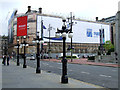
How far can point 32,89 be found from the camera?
8.16 meters

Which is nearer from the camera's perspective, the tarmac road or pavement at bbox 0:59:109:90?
pavement at bbox 0:59:109:90

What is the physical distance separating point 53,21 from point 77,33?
1414 centimetres

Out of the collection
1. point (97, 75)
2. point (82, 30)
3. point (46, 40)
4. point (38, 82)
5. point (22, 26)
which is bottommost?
point (97, 75)

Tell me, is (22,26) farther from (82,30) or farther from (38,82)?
(82,30)

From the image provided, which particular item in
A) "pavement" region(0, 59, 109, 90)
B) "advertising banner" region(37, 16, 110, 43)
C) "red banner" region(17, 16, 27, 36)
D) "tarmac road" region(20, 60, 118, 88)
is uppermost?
"advertising banner" region(37, 16, 110, 43)

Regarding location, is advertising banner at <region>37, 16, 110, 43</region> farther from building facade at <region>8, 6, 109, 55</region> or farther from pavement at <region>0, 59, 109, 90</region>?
pavement at <region>0, 59, 109, 90</region>

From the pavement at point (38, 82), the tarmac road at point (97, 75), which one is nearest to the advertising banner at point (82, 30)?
the tarmac road at point (97, 75)

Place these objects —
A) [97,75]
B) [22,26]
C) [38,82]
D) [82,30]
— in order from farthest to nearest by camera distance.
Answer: [82,30]
[22,26]
[97,75]
[38,82]


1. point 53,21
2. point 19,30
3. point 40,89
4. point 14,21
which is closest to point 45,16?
point 53,21

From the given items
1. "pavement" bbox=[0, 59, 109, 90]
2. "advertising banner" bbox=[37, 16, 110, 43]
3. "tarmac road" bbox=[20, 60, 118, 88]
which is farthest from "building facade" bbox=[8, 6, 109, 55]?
"pavement" bbox=[0, 59, 109, 90]

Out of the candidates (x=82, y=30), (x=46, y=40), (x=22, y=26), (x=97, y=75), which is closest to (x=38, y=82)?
(x=97, y=75)

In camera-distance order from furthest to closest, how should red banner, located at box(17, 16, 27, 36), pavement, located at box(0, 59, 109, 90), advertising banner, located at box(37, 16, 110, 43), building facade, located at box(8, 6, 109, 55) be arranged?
advertising banner, located at box(37, 16, 110, 43) < building facade, located at box(8, 6, 109, 55) < red banner, located at box(17, 16, 27, 36) < pavement, located at box(0, 59, 109, 90)

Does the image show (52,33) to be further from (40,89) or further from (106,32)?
(40,89)

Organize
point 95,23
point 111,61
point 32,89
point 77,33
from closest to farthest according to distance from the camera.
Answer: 1. point 32,89
2. point 111,61
3. point 77,33
4. point 95,23
